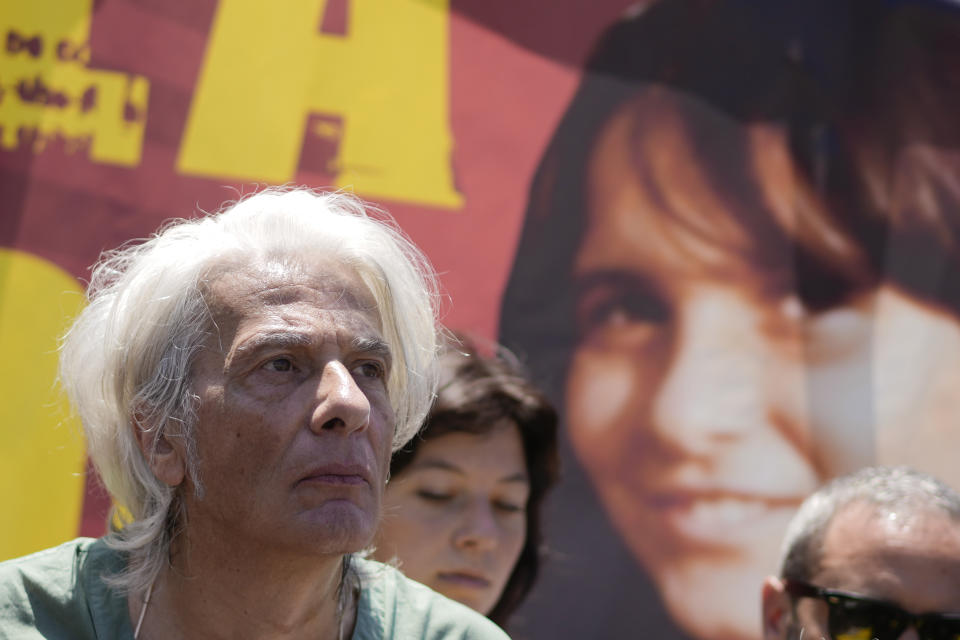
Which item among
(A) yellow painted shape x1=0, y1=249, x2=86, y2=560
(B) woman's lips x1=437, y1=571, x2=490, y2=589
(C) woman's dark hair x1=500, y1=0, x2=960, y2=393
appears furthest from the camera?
(C) woman's dark hair x1=500, y1=0, x2=960, y2=393

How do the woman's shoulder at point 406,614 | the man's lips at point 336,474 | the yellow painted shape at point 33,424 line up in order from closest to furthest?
the man's lips at point 336,474, the woman's shoulder at point 406,614, the yellow painted shape at point 33,424

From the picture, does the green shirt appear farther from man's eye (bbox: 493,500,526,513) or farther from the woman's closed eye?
man's eye (bbox: 493,500,526,513)

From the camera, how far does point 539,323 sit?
3.36 m

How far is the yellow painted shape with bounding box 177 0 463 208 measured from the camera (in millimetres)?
3193

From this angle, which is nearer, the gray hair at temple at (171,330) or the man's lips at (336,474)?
the man's lips at (336,474)

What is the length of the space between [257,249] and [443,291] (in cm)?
141

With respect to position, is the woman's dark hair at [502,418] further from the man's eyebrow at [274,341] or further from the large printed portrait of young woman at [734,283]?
the man's eyebrow at [274,341]

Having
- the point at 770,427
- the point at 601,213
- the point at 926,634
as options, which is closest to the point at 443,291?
the point at 601,213

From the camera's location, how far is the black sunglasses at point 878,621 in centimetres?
209

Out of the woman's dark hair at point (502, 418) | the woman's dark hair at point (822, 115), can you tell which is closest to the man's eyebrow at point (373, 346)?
the woman's dark hair at point (502, 418)

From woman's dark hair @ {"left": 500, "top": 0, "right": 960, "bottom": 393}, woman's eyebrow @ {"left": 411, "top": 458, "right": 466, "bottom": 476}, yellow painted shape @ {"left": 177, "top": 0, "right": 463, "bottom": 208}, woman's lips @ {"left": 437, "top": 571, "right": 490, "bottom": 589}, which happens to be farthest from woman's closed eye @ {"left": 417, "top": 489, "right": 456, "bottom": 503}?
woman's dark hair @ {"left": 500, "top": 0, "right": 960, "bottom": 393}

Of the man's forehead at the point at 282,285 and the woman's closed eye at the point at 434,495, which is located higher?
the man's forehead at the point at 282,285

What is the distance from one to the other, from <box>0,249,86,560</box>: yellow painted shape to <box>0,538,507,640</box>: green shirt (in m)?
1.00

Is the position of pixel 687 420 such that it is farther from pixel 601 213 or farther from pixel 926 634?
pixel 926 634
